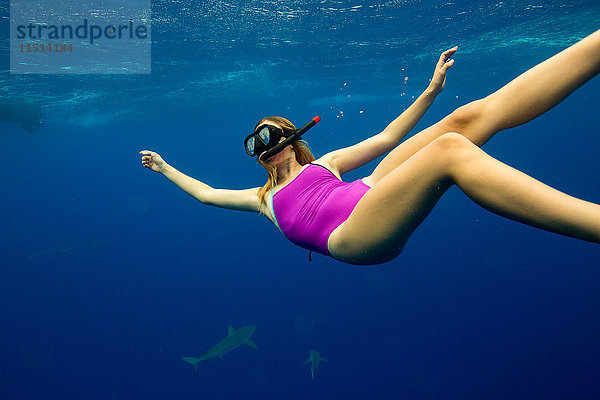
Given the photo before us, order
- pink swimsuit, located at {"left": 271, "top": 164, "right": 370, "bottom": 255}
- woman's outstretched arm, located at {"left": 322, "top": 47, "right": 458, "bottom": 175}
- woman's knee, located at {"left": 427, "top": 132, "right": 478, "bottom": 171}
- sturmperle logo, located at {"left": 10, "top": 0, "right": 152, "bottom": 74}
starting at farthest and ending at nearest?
sturmperle logo, located at {"left": 10, "top": 0, "right": 152, "bottom": 74} → woman's outstretched arm, located at {"left": 322, "top": 47, "right": 458, "bottom": 175} → pink swimsuit, located at {"left": 271, "top": 164, "right": 370, "bottom": 255} → woman's knee, located at {"left": 427, "top": 132, "right": 478, "bottom": 171}

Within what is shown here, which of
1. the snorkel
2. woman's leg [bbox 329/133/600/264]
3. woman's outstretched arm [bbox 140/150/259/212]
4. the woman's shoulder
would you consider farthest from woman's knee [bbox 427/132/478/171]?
woman's outstretched arm [bbox 140/150/259/212]

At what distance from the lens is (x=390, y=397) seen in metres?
17.2

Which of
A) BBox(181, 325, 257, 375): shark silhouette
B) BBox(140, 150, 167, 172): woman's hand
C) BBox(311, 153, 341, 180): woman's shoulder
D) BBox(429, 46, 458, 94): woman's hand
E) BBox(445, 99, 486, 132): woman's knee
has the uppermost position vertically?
BBox(429, 46, 458, 94): woman's hand

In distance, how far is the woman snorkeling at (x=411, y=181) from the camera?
5.31ft

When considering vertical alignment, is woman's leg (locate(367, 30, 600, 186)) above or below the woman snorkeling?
above

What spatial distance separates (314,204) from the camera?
9.12 ft

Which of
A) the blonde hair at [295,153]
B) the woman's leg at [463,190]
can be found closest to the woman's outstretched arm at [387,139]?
the blonde hair at [295,153]

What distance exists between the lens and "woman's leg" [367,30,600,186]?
1850 mm

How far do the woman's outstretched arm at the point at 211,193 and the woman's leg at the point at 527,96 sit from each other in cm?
157

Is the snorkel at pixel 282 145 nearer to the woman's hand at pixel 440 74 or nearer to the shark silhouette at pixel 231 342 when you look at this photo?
the woman's hand at pixel 440 74

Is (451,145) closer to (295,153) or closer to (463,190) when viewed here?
(463,190)

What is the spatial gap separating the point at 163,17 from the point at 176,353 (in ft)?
64.5

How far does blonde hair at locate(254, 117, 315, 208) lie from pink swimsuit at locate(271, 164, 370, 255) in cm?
16

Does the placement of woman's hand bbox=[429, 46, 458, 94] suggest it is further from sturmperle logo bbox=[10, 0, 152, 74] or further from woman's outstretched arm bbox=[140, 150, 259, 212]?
sturmperle logo bbox=[10, 0, 152, 74]
